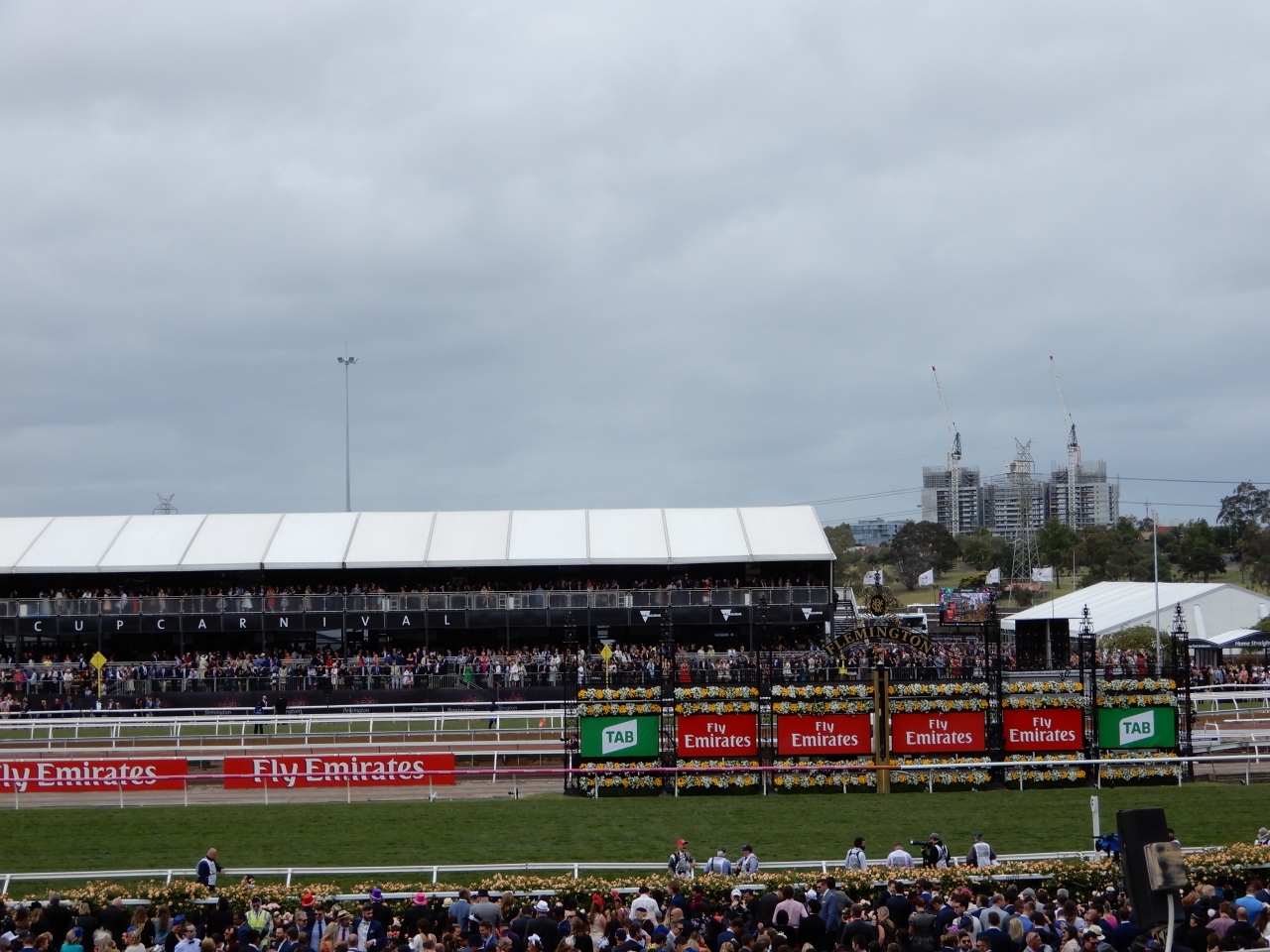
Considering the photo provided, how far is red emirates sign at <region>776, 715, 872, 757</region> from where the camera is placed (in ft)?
80.5

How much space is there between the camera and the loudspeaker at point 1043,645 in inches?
1411

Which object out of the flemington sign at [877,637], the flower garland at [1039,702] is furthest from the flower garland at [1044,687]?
the flemington sign at [877,637]

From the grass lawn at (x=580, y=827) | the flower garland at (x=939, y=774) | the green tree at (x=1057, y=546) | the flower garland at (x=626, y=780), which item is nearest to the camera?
the grass lawn at (x=580, y=827)

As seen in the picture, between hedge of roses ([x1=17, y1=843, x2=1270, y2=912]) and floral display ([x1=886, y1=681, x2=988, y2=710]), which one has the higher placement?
floral display ([x1=886, y1=681, x2=988, y2=710])

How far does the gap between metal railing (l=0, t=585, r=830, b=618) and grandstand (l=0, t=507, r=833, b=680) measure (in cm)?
5

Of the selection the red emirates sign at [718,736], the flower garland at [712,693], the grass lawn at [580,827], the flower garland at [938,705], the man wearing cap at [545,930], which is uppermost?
the flower garland at [712,693]

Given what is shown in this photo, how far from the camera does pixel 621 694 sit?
25.0m

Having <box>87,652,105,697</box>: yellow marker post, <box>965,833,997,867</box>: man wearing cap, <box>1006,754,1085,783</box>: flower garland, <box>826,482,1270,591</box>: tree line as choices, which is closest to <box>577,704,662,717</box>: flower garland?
<box>1006,754,1085,783</box>: flower garland

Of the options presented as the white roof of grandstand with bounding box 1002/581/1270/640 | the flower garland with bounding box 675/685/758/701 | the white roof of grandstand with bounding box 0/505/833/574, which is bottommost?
the flower garland with bounding box 675/685/758/701

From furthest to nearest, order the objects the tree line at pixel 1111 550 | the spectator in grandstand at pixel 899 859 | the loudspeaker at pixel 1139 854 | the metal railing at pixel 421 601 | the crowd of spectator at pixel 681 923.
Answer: the tree line at pixel 1111 550 → the metal railing at pixel 421 601 → the spectator in grandstand at pixel 899 859 → the crowd of spectator at pixel 681 923 → the loudspeaker at pixel 1139 854

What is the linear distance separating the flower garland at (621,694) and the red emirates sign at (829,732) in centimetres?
250

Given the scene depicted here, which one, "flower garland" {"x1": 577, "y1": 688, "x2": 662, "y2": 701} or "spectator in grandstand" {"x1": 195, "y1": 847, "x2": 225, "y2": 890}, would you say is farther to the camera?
"flower garland" {"x1": 577, "y1": 688, "x2": 662, "y2": 701}

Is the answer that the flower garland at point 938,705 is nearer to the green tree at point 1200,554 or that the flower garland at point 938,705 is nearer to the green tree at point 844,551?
the green tree at point 1200,554

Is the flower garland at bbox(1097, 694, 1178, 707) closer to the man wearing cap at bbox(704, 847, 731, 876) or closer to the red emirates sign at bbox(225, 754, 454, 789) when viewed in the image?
the man wearing cap at bbox(704, 847, 731, 876)
